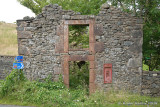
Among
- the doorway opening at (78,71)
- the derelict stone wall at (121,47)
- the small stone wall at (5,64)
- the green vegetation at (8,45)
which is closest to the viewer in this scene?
the derelict stone wall at (121,47)

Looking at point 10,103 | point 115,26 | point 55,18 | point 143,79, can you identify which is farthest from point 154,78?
point 10,103

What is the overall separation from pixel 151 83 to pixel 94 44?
3317 millimetres

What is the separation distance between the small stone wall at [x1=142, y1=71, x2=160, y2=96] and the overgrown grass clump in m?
0.36

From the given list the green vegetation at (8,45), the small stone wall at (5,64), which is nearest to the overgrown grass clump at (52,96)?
the small stone wall at (5,64)

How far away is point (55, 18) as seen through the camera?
281 inches

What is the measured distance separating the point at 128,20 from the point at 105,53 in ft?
6.16

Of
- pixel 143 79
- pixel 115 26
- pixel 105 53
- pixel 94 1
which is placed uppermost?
pixel 94 1

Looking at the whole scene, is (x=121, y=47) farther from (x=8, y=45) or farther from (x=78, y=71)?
(x=8, y=45)

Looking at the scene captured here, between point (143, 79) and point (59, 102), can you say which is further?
point (143, 79)

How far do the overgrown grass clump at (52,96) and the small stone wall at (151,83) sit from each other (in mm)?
363

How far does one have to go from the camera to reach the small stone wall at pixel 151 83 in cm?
699

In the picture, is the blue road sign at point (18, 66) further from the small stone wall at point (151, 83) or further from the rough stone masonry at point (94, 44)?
the small stone wall at point (151, 83)

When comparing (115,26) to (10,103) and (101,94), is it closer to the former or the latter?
(101,94)

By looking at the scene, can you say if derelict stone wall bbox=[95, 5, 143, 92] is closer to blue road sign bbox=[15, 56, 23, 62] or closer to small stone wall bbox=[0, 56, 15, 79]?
blue road sign bbox=[15, 56, 23, 62]
